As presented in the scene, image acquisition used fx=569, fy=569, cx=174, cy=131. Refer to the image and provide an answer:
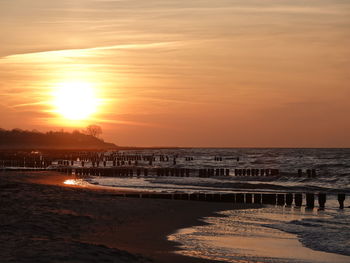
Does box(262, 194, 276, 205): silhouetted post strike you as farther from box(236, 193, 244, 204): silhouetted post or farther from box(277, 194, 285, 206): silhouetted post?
box(236, 193, 244, 204): silhouetted post

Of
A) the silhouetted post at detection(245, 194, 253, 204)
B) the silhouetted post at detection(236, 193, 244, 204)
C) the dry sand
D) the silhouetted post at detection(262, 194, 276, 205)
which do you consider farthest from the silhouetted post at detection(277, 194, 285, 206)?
the dry sand

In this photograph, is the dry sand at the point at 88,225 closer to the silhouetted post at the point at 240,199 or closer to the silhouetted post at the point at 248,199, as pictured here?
the silhouetted post at the point at 240,199

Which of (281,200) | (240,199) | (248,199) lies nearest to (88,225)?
(240,199)

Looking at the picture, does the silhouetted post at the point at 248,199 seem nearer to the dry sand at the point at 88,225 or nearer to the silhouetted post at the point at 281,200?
the silhouetted post at the point at 281,200

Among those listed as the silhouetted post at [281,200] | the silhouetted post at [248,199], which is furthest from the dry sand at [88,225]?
the silhouetted post at [281,200]

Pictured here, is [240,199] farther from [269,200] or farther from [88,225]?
[88,225]

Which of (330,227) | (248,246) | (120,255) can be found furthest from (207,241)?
(330,227)

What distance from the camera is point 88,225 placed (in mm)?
18047

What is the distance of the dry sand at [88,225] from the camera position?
1198 cm

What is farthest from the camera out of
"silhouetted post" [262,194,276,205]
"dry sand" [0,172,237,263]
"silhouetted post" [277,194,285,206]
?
"silhouetted post" [262,194,276,205]

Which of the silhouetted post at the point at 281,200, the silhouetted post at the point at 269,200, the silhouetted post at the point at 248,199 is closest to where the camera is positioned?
the silhouetted post at the point at 281,200

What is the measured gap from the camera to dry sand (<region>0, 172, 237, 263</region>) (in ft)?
39.3

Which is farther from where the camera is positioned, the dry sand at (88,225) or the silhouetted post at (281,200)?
the silhouetted post at (281,200)

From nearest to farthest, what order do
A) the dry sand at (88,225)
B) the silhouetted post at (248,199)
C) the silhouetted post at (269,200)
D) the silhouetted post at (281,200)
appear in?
1. the dry sand at (88,225)
2. the silhouetted post at (281,200)
3. the silhouetted post at (269,200)
4. the silhouetted post at (248,199)
